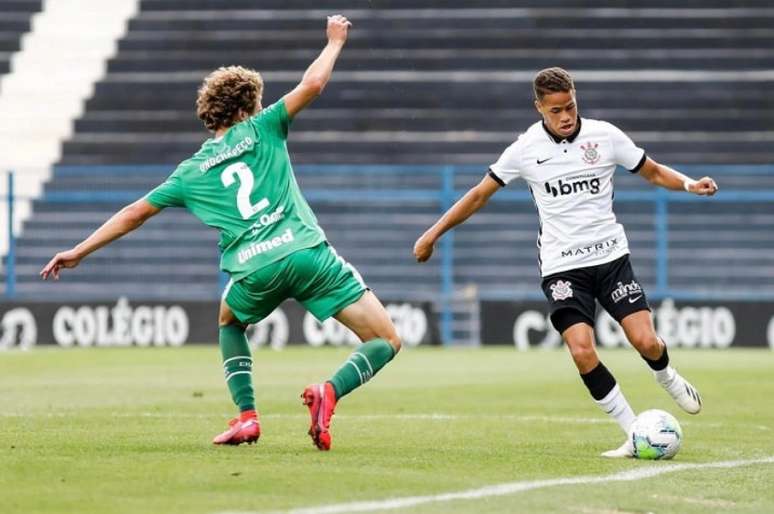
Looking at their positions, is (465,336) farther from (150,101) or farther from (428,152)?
(150,101)

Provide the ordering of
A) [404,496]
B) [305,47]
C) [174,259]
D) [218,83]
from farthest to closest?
[305,47] < [174,259] < [218,83] < [404,496]

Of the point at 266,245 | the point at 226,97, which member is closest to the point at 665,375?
the point at 266,245

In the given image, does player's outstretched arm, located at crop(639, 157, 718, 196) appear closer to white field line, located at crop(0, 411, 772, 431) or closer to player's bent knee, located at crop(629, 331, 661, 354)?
player's bent knee, located at crop(629, 331, 661, 354)

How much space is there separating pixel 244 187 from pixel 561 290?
173cm

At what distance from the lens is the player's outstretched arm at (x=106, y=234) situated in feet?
26.5

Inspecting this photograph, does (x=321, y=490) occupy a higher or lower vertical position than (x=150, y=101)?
lower

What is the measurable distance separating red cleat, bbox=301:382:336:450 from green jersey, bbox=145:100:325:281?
65cm

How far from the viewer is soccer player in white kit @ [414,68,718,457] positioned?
8.63 m

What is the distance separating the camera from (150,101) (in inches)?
1115

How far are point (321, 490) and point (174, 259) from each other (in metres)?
18.7

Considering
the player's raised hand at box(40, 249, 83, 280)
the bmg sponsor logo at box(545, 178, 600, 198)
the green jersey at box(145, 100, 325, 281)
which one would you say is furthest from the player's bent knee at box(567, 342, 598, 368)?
the player's raised hand at box(40, 249, 83, 280)

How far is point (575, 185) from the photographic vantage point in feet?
29.0

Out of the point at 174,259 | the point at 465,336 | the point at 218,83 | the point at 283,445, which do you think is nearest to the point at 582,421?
the point at 283,445

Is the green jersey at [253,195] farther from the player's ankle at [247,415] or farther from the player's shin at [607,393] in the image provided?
the player's shin at [607,393]
